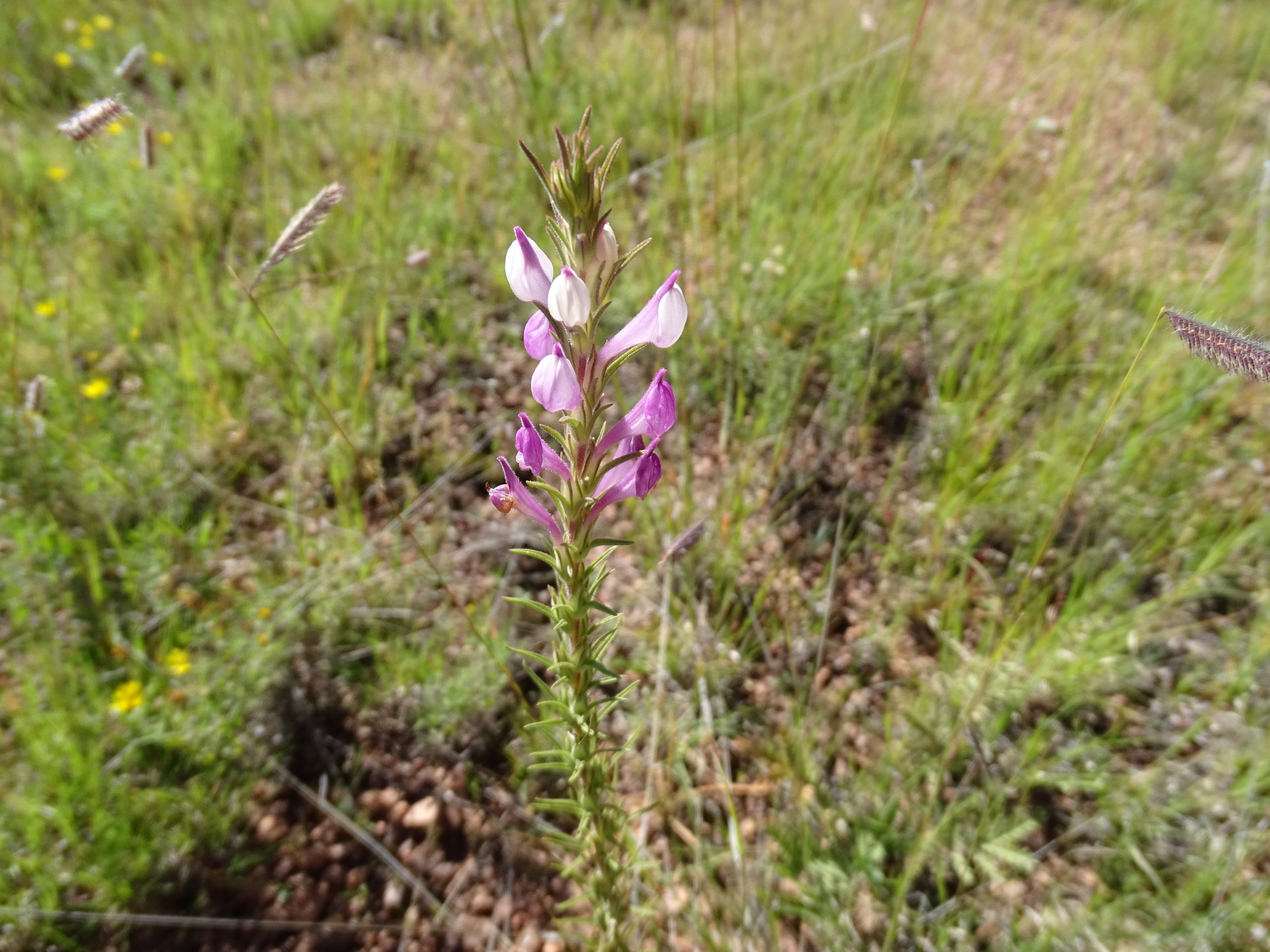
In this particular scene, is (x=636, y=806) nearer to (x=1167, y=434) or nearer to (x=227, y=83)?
(x=1167, y=434)

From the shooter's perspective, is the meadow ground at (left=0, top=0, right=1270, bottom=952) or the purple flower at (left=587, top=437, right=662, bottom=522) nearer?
the purple flower at (left=587, top=437, right=662, bottom=522)

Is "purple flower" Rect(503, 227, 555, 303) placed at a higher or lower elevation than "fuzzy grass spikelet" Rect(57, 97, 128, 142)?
lower

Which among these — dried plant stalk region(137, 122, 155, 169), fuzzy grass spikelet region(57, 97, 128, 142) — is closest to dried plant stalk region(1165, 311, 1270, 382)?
fuzzy grass spikelet region(57, 97, 128, 142)

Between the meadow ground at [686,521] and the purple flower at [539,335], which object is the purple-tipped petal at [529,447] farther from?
the meadow ground at [686,521]

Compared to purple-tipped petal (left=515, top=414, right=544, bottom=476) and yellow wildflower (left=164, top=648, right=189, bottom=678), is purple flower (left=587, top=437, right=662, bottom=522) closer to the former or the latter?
purple-tipped petal (left=515, top=414, right=544, bottom=476)

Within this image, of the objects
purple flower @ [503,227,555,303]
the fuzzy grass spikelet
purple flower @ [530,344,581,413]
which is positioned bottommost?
purple flower @ [530,344,581,413]

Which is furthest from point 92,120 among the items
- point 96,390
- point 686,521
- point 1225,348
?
point 1225,348

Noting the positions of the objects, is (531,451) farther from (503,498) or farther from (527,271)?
(527,271)
